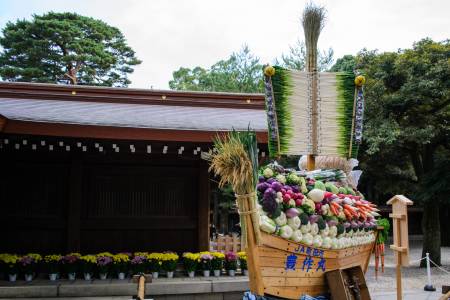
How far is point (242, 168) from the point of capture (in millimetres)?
4020

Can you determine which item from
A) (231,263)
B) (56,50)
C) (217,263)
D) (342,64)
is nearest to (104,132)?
(217,263)

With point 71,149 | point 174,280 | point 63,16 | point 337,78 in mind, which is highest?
point 63,16

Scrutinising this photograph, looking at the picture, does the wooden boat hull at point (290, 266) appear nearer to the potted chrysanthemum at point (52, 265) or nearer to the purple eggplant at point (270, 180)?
the purple eggplant at point (270, 180)

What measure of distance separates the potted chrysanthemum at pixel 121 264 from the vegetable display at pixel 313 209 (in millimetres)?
4431

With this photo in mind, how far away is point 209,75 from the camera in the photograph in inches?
1222

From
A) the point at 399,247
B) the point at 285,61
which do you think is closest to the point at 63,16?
the point at 285,61

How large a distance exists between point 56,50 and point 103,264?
25.4 meters

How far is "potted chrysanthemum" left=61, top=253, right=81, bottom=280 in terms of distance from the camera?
26.6 ft

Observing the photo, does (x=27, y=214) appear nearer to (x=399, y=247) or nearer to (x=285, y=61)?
(x=399, y=247)

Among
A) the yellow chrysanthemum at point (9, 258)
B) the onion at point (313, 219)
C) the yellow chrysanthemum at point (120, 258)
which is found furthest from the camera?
the yellow chrysanthemum at point (120, 258)

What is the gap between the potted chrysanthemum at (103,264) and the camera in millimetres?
8219

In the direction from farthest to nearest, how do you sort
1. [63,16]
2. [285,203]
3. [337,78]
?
[63,16], [337,78], [285,203]

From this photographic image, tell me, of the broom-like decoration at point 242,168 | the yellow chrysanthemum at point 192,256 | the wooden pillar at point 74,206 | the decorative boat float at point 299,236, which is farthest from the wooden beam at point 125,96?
the broom-like decoration at point 242,168

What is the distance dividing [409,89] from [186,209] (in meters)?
8.78
